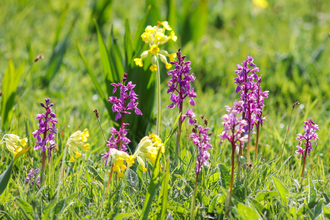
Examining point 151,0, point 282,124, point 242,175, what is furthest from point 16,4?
point 242,175

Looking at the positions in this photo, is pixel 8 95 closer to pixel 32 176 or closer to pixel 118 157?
pixel 32 176

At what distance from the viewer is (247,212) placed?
1280 millimetres

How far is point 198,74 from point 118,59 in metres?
1.49

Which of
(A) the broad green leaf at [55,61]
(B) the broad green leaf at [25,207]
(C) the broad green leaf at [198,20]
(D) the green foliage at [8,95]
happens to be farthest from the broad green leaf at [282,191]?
(C) the broad green leaf at [198,20]

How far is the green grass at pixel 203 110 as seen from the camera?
140cm

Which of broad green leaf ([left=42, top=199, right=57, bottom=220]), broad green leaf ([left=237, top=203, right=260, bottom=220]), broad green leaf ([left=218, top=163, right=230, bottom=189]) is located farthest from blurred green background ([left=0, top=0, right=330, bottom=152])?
broad green leaf ([left=42, top=199, right=57, bottom=220])

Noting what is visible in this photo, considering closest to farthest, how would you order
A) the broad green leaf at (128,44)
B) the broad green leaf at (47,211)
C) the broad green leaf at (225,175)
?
the broad green leaf at (47,211) < the broad green leaf at (225,175) < the broad green leaf at (128,44)

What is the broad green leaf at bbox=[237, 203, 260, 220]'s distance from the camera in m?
1.27

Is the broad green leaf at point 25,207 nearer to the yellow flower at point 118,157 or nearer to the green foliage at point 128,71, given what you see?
the yellow flower at point 118,157

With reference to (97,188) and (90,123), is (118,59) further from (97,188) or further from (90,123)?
(97,188)

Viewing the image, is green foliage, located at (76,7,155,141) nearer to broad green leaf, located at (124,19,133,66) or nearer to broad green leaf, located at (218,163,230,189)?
broad green leaf, located at (124,19,133,66)

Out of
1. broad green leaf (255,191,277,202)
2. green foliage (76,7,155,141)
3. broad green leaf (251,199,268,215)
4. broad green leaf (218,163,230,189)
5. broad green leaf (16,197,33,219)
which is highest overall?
green foliage (76,7,155,141)

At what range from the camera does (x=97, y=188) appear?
1.53m

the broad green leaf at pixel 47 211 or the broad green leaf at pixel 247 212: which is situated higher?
the broad green leaf at pixel 247 212
